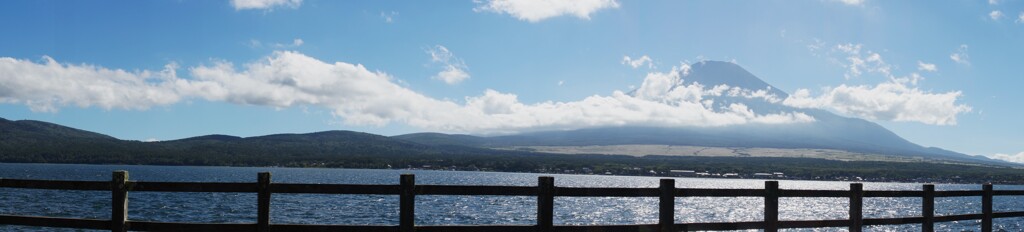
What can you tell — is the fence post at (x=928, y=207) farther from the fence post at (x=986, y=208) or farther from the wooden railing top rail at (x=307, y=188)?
the wooden railing top rail at (x=307, y=188)

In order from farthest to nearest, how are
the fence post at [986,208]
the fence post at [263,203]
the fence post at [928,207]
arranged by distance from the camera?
the fence post at [986,208] → the fence post at [928,207] → the fence post at [263,203]

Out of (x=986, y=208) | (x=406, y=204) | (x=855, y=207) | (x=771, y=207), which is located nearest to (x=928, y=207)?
(x=855, y=207)

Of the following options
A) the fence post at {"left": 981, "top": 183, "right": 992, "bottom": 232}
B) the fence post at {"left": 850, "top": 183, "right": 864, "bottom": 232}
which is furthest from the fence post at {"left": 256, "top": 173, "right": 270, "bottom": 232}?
the fence post at {"left": 981, "top": 183, "right": 992, "bottom": 232}

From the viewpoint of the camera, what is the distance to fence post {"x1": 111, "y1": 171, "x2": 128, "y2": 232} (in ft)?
37.4

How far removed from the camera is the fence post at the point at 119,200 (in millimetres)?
11391

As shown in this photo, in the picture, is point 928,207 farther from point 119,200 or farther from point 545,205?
point 119,200

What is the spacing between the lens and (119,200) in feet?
37.7

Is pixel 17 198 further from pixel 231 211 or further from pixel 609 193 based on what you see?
pixel 609 193

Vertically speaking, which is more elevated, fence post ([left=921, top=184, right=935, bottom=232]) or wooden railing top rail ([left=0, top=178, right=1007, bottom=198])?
wooden railing top rail ([left=0, top=178, right=1007, bottom=198])

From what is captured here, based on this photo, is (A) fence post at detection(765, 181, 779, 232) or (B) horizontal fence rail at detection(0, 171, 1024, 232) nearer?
(B) horizontal fence rail at detection(0, 171, 1024, 232)

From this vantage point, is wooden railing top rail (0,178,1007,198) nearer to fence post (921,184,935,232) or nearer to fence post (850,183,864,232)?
fence post (850,183,864,232)

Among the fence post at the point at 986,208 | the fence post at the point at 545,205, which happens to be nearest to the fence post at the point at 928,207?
the fence post at the point at 986,208

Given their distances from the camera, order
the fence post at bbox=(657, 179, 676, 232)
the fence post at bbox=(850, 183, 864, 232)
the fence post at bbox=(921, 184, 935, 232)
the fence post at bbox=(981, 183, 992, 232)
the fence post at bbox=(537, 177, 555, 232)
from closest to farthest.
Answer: the fence post at bbox=(537, 177, 555, 232) < the fence post at bbox=(657, 179, 676, 232) < the fence post at bbox=(850, 183, 864, 232) < the fence post at bbox=(921, 184, 935, 232) < the fence post at bbox=(981, 183, 992, 232)

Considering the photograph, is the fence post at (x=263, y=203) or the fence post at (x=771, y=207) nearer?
the fence post at (x=263, y=203)
